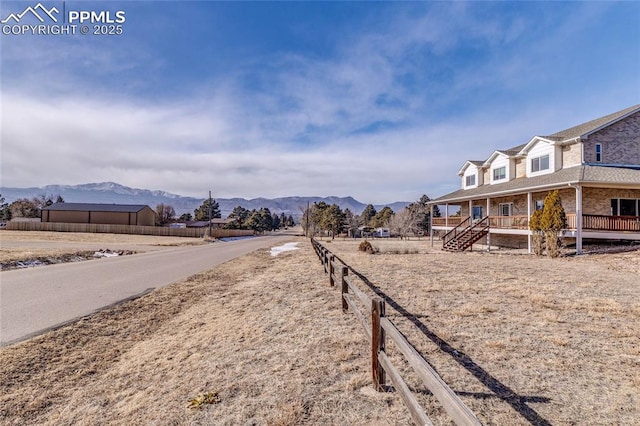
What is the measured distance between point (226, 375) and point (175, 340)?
1.96 metres

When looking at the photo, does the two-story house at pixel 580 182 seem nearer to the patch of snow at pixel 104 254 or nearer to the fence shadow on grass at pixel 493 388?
the fence shadow on grass at pixel 493 388

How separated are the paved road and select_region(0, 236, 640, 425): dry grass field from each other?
772mm

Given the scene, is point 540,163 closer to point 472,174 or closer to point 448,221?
point 472,174

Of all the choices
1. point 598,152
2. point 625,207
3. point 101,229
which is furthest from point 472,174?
point 101,229

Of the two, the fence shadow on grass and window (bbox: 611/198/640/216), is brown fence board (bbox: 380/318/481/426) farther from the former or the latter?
window (bbox: 611/198/640/216)

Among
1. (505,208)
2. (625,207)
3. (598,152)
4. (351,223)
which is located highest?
(598,152)

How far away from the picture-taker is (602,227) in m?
16.4

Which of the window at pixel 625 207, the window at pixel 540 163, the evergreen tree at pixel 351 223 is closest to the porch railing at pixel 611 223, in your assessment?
the window at pixel 625 207

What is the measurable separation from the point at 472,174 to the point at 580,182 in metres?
13.1

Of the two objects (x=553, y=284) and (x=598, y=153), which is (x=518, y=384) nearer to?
(x=553, y=284)

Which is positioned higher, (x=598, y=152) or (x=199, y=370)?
(x=598, y=152)

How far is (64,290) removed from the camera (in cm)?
979

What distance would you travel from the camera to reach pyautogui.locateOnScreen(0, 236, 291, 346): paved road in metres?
6.81

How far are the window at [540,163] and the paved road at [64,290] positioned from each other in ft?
68.4
